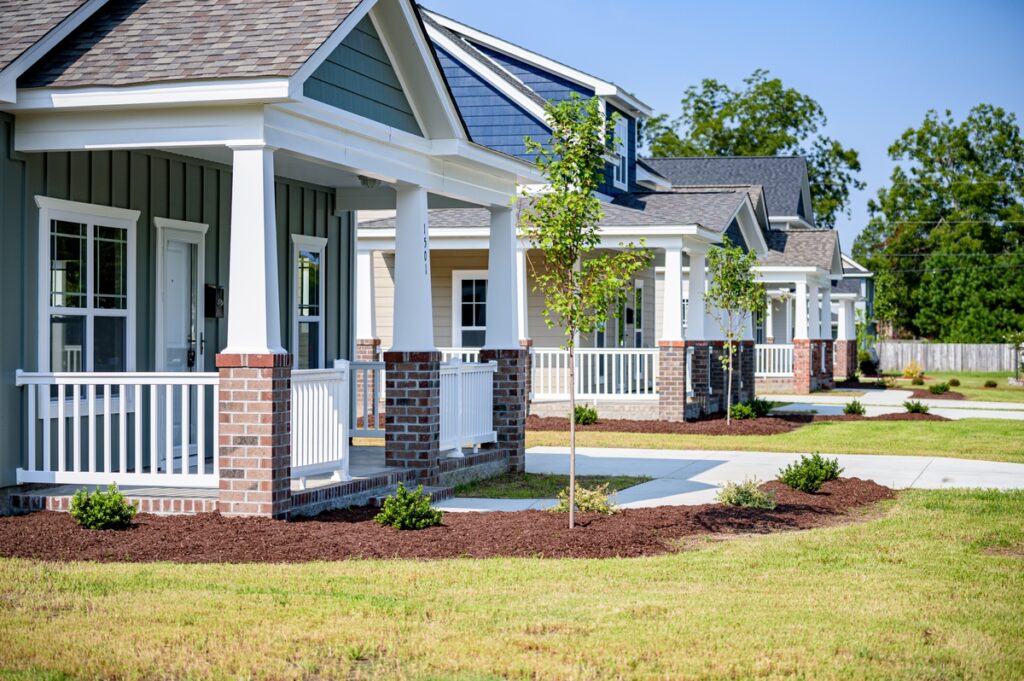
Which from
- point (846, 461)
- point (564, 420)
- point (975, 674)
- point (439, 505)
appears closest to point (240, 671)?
point (975, 674)

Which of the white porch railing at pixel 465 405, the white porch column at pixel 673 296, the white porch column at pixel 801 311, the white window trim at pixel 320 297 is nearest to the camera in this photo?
the white porch railing at pixel 465 405

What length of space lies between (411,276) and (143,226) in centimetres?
267

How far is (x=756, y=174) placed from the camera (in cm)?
4462

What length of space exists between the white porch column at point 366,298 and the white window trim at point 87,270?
436 inches

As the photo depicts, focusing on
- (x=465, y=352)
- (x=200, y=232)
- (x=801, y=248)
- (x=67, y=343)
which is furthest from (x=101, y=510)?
(x=801, y=248)

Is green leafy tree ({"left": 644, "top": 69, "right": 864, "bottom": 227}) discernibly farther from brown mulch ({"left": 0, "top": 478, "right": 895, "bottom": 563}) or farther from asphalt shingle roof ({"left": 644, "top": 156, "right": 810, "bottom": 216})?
brown mulch ({"left": 0, "top": 478, "right": 895, "bottom": 563})

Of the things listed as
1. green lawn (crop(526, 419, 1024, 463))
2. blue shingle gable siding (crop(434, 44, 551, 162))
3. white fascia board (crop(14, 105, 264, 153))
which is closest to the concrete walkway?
green lawn (crop(526, 419, 1024, 463))

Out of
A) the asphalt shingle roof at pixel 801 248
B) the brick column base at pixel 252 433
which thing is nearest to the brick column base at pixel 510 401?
the brick column base at pixel 252 433

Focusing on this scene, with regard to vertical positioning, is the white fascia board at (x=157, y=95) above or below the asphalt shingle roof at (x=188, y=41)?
below

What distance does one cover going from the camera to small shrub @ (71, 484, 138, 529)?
31.6ft

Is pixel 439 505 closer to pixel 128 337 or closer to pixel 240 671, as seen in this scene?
pixel 128 337

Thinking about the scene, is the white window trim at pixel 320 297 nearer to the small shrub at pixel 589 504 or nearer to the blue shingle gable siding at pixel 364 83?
the blue shingle gable siding at pixel 364 83

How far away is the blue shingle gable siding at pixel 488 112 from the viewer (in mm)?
26719

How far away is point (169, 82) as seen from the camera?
992 centimetres
